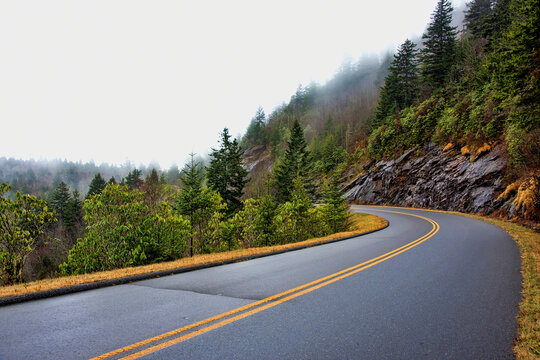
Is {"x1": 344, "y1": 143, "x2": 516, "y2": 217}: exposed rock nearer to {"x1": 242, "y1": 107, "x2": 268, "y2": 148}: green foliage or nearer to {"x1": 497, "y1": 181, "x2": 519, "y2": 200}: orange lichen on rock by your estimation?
{"x1": 497, "y1": 181, "x2": 519, "y2": 200}: orange lichen on rock

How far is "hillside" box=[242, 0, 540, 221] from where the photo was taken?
10.6 m

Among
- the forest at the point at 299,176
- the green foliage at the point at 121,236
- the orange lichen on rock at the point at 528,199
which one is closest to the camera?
the green foliage at the point at 121,236

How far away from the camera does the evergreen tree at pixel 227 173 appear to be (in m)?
24.0

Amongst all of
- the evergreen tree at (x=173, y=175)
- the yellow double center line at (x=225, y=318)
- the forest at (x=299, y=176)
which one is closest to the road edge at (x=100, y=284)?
the forest at (x=299, y=176)

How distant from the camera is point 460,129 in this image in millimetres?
29234

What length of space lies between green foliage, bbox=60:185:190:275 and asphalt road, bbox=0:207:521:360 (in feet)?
12.3

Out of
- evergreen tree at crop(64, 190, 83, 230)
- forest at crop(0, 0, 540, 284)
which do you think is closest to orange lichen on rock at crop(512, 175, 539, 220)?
forest at crop(0, 0, 540, 284)

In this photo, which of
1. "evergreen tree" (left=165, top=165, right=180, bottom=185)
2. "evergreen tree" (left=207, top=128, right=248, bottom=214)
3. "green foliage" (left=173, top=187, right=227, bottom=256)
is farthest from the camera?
"evergreen tree" (left=165, top=165, right=180, bottom=185)

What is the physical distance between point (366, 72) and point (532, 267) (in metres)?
124

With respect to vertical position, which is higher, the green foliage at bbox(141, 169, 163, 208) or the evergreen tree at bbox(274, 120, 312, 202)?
the evergreen tree at bbox(274, 120, 312, 202)

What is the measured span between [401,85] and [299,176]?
28151 millimetres

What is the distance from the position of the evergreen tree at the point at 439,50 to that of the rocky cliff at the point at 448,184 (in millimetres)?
12395

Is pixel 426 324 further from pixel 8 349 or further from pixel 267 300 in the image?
pixel 8 349

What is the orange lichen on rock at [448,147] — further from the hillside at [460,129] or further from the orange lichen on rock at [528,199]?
the orange lichen on rock at [528,199]
